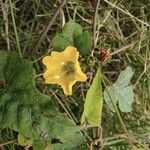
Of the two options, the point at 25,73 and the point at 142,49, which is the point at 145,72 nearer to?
the point at 142,49

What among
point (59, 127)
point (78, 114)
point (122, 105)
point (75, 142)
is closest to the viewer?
point (59, 127)

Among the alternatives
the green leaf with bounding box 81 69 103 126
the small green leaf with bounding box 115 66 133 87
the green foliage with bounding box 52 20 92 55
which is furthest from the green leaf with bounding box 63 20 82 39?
the small green leaf with bounding box 115 66 133 87

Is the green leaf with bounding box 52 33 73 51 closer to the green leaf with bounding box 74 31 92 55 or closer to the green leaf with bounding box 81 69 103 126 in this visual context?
the green leaf with bounding box 74 31 92 55

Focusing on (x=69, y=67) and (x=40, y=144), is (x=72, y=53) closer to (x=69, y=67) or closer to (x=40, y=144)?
(x=69, y=67)

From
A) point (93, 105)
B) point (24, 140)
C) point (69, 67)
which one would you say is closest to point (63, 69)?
point (69, 67)

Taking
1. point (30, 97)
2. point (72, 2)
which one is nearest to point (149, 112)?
point (72, 2)

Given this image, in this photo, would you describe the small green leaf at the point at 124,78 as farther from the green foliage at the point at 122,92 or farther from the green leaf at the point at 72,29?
the green leaf at the point at 72,29
